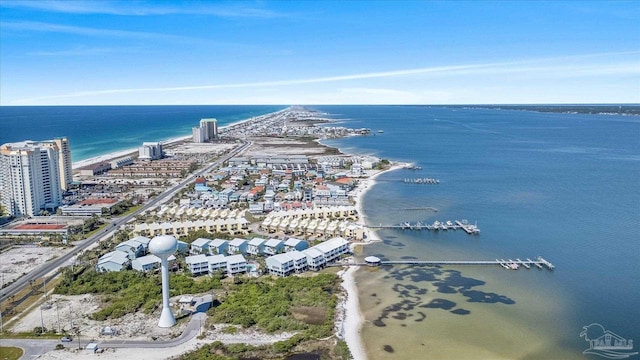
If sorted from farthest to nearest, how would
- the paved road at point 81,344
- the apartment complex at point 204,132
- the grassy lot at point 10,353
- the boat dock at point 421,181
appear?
the apartment complex at point 204,132
the boat dock at point 421,181
the paved road at point 81,344
the grassy lot at point 10,353

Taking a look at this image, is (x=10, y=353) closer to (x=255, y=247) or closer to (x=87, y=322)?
(x=87, y=322)

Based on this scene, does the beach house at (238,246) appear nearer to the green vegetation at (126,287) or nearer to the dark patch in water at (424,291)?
the green vegetation at (126,287)

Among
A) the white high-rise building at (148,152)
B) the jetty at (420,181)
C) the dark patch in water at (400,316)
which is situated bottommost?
the dark patch in water at (400,316)

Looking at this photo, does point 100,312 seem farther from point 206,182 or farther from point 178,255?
point 206,182

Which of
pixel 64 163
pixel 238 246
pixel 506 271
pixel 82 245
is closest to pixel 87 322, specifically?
pixel 238 246

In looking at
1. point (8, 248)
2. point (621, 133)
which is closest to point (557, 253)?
point (8, 248)

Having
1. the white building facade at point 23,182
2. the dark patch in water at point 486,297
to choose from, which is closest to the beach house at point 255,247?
the dark patch in water at point 486,297
